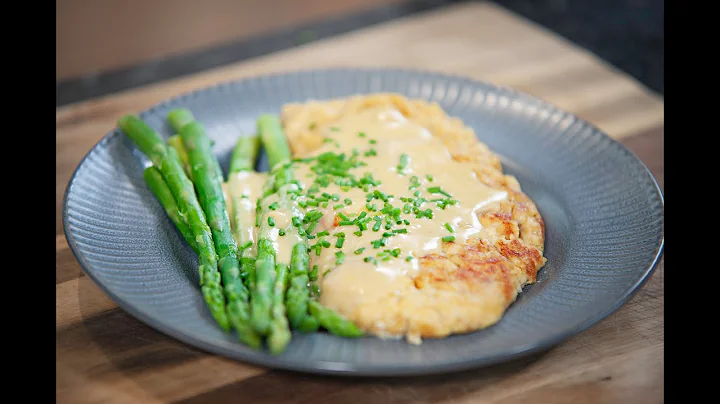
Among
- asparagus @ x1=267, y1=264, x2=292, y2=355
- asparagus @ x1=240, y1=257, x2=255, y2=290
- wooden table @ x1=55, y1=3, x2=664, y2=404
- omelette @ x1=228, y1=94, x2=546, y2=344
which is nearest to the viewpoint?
asparagus @ x1=267, y1=264, x2=292, y2=355

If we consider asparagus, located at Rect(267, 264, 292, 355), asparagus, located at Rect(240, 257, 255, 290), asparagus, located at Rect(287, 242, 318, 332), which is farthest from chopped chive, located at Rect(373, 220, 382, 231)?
asparagus, located at Rect(240, 257, 255, 290)

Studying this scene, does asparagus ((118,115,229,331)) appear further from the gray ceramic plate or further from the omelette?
the omelette

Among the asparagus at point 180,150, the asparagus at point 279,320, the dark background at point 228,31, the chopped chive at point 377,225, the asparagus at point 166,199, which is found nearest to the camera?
the asparagus at point 279,320

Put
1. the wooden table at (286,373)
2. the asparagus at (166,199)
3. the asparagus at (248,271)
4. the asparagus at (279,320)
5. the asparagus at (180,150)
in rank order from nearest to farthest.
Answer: the asparagus at (279,320) < the wooden table at (286,373) < the asparagus at (248,271) < the asparagus at (166,199) < the asparagus at (180,150)

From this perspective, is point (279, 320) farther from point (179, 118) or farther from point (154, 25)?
point (154, 25)

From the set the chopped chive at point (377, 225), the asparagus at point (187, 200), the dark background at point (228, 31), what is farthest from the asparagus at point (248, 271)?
the dark background at point (228, 31)

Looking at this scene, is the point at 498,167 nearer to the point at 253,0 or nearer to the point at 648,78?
the point at 648,78

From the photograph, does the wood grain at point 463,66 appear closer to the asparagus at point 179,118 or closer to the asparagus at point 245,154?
the asparagus at point 179,118

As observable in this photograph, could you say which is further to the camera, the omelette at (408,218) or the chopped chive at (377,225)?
the chopped chive at (377,225)
